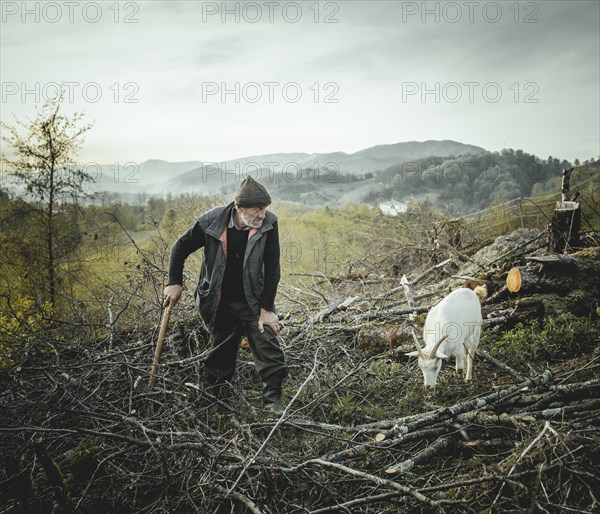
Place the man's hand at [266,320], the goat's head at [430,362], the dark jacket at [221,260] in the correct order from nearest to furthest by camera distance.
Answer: the dark jacket at [221,260] < the man's hand at [266,320] < the goat's head at [430,362]

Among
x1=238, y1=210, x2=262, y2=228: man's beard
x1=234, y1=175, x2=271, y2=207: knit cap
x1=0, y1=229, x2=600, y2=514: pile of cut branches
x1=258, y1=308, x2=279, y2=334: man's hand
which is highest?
x1=234, y1=175, x2=271, y2=207: knit cap

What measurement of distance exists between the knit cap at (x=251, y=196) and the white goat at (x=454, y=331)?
2.09 meters

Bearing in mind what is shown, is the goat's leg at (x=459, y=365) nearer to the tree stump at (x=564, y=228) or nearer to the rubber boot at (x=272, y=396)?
the rubber boot at (x=272, y=396)

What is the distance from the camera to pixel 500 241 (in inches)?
296

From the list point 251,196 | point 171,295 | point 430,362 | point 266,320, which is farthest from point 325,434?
point 251,196

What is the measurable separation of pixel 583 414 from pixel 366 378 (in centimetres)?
198

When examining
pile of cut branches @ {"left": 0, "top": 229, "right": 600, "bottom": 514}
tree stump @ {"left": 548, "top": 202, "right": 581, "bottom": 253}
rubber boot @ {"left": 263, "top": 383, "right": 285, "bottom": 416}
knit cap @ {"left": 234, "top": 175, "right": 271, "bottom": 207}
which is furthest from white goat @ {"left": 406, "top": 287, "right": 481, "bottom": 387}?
tree stump @ {"left": 548, "top": 202, "right": 581, "bottom": 253}

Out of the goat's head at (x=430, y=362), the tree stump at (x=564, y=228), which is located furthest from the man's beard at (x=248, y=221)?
the tree stump at (x=564, y=228)

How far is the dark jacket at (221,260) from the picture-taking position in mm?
3307

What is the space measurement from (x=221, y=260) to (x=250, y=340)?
808mm

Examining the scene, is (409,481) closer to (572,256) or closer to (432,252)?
(572,256)

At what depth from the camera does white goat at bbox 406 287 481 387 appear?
384cm

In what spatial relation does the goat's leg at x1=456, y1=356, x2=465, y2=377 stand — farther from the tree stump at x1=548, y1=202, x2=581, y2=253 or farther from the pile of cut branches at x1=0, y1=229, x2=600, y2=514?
the tree stump at x1=548, y1=202, x2=581, y2=253

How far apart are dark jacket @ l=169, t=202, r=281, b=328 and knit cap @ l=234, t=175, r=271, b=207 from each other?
0.21 m
